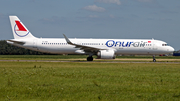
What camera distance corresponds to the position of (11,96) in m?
9.19

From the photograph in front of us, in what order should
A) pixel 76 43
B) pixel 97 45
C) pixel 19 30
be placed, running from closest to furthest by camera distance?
pixel 97 45, pixel 76 43, pixel 19 30

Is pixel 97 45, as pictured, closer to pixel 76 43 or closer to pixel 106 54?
pixel 76 43

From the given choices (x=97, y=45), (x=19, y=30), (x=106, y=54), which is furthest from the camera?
(x=19, y=30)

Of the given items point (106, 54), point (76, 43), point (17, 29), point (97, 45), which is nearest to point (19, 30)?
point (17, 29)

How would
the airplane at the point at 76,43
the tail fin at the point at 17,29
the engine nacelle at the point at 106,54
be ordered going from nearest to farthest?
1. the engine nacelle at the point at 106,54
2. the airplane at the point at 76,43
3. the tail fin at the point at 17,29

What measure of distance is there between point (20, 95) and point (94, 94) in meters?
2.93

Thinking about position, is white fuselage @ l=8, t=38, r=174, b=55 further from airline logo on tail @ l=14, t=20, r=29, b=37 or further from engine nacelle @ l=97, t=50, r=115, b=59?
engine nacelle @ l=97, t=50, r=115, b=59

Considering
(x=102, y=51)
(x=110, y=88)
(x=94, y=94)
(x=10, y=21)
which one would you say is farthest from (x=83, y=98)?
(x=10, y=21)

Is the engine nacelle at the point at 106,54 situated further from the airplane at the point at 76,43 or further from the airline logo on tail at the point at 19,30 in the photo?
the airline logo on tail at the point at 19,30

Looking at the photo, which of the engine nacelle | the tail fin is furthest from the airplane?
the engine nacelle

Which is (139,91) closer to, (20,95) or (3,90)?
(20,95)

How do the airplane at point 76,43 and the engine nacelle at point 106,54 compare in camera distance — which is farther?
the airplane at point 76,43

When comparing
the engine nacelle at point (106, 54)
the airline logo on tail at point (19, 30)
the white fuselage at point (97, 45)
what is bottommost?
the engine nacelle at point (106, 54)

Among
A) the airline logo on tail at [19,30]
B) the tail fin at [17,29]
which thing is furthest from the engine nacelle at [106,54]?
the airline logo on tail at [19,30]
